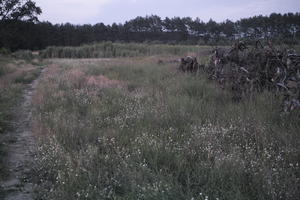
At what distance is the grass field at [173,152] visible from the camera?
3.45 metres

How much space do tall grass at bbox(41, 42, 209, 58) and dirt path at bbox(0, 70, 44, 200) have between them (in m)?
31.1

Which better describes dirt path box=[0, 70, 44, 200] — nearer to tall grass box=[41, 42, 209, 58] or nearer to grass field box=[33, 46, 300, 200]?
grass field box=[33, 46, 300, 200]

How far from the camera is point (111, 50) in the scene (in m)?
45.5

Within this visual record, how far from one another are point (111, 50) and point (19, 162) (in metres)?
41.9

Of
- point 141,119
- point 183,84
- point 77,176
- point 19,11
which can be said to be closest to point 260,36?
point 183,84

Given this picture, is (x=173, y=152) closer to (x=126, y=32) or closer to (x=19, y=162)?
(x=19, y=162)

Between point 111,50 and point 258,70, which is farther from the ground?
point 111,50

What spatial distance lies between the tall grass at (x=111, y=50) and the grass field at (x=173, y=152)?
30785mm

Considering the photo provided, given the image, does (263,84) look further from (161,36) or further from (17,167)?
(161,36)

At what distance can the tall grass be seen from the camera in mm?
39759

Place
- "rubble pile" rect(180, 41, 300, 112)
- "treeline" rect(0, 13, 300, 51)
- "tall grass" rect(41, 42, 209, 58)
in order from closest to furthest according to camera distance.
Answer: "rubble pile" rect(180, 41, 300, 112)
"tall grass" rect(41, 42, 209, 58)
"treeline" rect(0, 13, 300, 51)

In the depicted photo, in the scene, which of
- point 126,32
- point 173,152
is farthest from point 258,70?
point 126,32

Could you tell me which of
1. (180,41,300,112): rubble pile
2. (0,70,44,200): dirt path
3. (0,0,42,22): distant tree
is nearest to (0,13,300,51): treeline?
(0,0,42,22): distant tree

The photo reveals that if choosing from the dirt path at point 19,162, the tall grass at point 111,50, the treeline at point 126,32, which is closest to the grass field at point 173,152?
the dirt path at point 19,162
